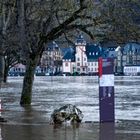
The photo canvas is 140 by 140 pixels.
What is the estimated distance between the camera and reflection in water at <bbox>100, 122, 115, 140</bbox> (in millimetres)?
15680

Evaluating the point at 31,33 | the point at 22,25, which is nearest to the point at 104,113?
the point at 22,25

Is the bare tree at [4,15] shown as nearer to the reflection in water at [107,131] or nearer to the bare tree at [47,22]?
the bare tree at [47,22]

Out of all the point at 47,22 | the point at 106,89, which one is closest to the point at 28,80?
the point at 47,22

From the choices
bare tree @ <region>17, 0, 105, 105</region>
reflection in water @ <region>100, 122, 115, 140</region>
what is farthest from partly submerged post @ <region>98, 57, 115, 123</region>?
bare tree @ <region>17, 0, 105, 105</region>

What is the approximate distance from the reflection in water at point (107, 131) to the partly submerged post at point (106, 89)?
1.12 ft

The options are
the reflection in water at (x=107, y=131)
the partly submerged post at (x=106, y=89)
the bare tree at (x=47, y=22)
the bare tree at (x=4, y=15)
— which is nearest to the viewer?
the reflection in water at (x=107, y=131)

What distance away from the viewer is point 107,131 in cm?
1695

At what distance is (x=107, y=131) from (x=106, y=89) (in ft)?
6.15

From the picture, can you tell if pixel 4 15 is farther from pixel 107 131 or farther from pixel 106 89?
pixel 107 131

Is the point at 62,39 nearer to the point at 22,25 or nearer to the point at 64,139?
the point at 22,25

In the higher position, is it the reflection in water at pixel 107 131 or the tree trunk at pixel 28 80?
the tree trunk at pixel 28 80

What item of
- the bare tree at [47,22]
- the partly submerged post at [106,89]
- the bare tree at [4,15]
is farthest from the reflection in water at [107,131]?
the bare tree at [4,15]

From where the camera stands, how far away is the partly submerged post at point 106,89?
1788 centimetres

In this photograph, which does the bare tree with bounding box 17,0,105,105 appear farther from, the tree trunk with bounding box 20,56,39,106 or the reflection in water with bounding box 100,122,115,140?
the reflection in water with bounding box 100,122,115,140
